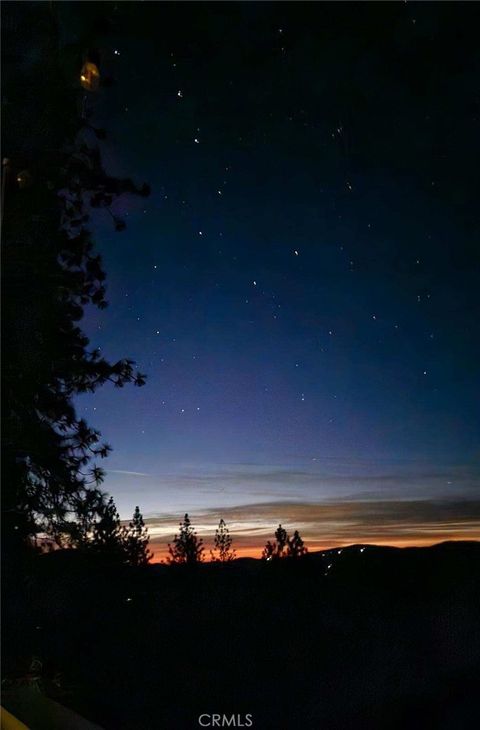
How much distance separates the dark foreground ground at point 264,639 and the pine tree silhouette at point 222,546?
0.04 meters

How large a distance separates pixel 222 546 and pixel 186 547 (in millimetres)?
124

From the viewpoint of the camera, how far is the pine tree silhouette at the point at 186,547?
2.33 meters

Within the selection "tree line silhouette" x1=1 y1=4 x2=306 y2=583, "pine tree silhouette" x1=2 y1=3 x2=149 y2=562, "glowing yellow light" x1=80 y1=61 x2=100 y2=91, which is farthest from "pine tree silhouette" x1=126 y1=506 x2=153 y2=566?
"glowing yellow light" x1=80 y1=61 x2=100 y2=91

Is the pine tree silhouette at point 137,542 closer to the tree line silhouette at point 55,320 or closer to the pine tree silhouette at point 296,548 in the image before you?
the tree line silhouette at point 55,320

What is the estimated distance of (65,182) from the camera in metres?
2.37

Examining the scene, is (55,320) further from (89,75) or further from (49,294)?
(89,75)

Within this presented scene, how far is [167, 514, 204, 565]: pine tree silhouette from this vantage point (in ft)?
7.64

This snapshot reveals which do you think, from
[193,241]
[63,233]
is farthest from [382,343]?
[63,233]

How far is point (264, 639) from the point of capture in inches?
87.8

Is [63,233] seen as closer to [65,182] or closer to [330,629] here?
[65,182]

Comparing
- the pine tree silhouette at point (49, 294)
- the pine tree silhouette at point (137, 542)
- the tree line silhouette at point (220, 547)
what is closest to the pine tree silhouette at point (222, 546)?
the tree line silhouette at point (220, 547)

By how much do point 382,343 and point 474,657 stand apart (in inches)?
38.2

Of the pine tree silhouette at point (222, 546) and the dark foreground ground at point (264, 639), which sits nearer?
the dark foreground ground at point (264, 639)

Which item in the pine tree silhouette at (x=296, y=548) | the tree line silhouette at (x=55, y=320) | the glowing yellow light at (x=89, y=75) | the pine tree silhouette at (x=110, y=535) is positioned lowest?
the pine tree silhouette at (x=296, y=548)
